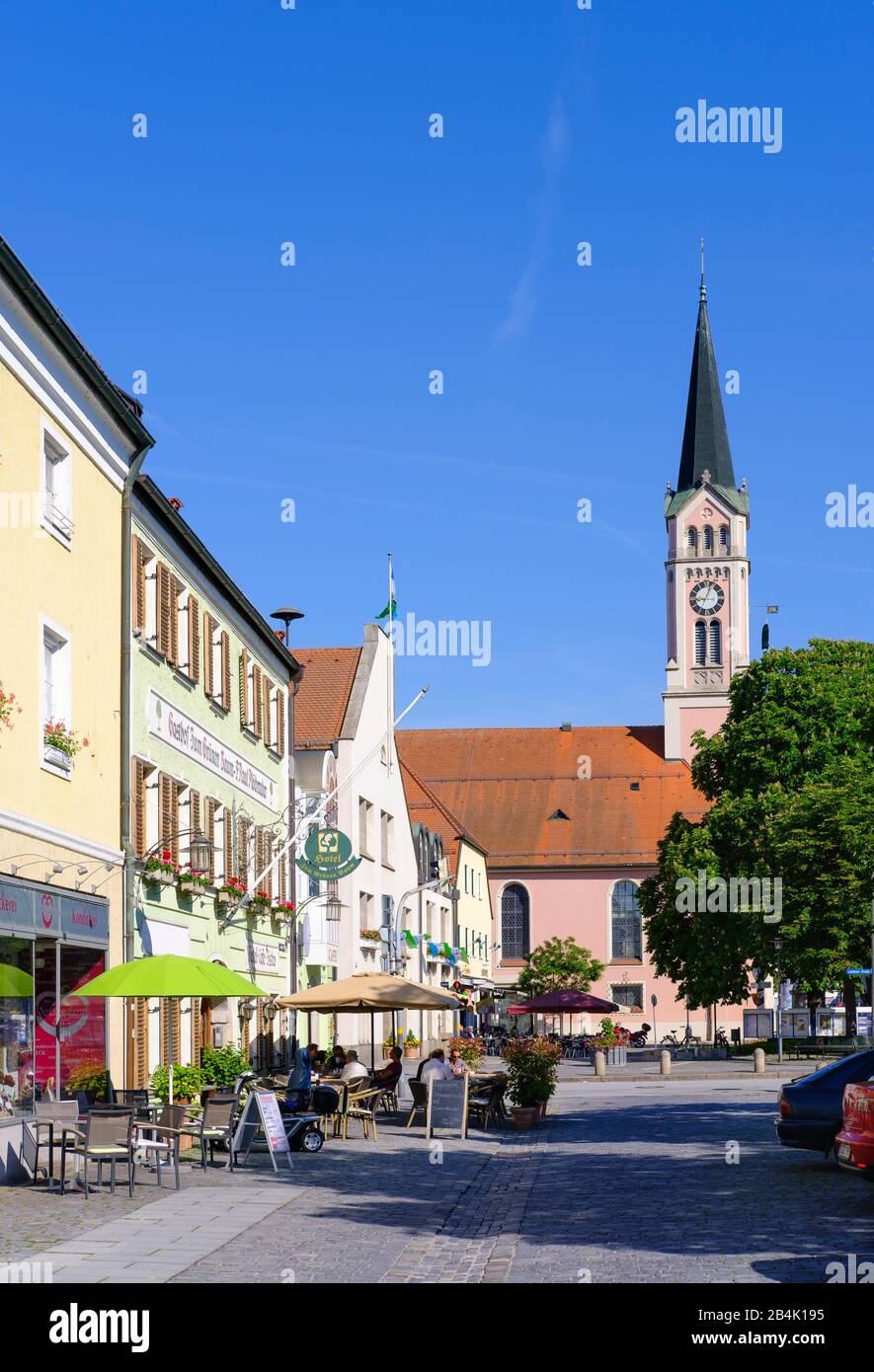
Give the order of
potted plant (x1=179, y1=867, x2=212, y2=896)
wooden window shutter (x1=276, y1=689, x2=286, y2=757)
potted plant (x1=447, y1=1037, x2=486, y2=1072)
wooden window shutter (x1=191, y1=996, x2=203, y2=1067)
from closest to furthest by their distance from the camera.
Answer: potted plant (x1=179, y1=867, x2=212, y2=896) → wooden window shutter (x1=191, y1=996, x2=203, y2=1067) → potted plant (x1=447, y1=1037, x2=486, y2=1072) → wooden window shutter (x1=276, y1=689, x2=286, y2=757)

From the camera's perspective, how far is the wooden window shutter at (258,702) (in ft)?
116

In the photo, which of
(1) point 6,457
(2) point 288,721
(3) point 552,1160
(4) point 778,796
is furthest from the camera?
(4) point 778,796

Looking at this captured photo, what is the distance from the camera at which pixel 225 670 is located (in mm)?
32125

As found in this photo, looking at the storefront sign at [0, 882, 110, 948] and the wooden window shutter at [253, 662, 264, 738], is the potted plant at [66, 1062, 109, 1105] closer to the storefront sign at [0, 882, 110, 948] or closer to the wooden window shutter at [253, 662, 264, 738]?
the storefront sign at [0, 882, 110, 948]

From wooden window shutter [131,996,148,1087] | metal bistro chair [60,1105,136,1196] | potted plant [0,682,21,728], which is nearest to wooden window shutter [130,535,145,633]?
wooden window shutter [131,996,148,1087]

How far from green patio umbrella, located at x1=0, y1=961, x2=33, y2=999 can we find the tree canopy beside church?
30310 mm

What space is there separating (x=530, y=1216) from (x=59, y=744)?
27.3 ft

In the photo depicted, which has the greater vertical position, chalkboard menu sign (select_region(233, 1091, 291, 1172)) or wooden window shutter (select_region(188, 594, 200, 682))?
wooden window shutter (select_region(188, 594, 200, 682))

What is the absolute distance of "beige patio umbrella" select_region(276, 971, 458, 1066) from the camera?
2795 centimetres

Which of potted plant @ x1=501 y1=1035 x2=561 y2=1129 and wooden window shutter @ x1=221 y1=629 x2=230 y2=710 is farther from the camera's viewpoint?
wooden window shutter @ x1=221 y1=629 x2=230 y2=710

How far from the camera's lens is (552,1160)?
71.1ft
